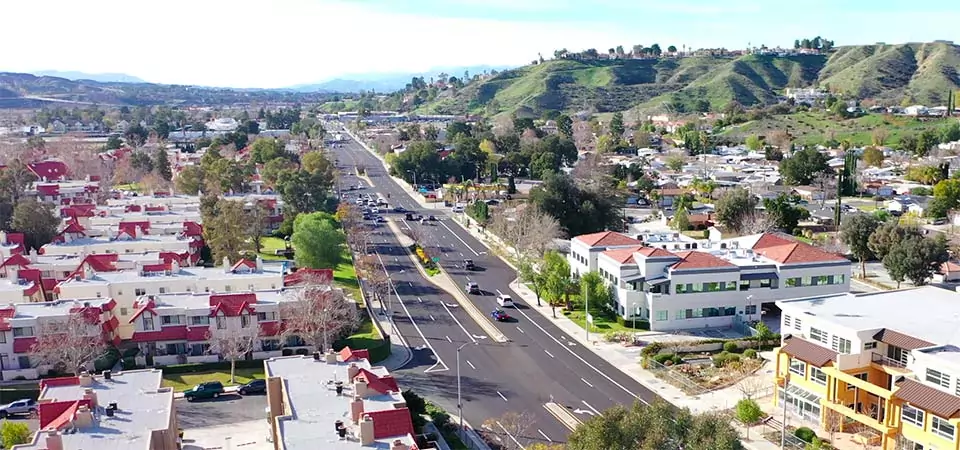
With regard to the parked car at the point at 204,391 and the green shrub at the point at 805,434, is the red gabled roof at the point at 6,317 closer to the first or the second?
the parked car at the point at 204,391

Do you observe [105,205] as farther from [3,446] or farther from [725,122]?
[725,122]

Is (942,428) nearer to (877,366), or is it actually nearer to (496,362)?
(877,366)

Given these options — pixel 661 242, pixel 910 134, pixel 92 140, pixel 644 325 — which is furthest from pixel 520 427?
pixel 92 140

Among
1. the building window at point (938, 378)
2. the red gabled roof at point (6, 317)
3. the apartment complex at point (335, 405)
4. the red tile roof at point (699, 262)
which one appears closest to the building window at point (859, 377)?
the building window at point (938, 378)

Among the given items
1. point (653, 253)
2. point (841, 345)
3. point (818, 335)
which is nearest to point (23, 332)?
point (653, 253)

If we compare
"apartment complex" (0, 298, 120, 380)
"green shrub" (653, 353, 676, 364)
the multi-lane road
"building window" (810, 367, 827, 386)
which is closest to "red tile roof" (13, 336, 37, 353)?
"apartment complex" (0, 298, 120, 380)

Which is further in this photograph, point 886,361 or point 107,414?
point 886,361
